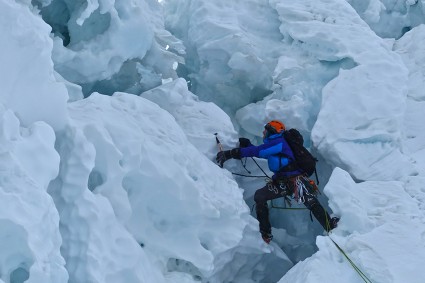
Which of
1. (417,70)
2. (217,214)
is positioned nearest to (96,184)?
(217,214)

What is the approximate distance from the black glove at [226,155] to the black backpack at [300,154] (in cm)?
57

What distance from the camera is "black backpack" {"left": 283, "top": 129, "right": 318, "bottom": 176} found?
574cm

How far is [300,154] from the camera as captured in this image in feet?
18.9

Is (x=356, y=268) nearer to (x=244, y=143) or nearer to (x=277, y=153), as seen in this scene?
(x=277, y=153)

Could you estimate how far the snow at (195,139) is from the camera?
382 cm

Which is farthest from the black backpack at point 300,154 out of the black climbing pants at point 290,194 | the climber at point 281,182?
the black climbing pants at point 290,194

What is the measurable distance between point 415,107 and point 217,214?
3898 millimetres

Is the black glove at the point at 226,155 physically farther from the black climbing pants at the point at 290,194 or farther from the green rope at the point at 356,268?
the green rope at the point at 356,268

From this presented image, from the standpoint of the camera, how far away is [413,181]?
595cm

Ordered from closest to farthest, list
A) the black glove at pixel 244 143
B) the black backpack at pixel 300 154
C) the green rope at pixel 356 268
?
the green rope at pixel 356 268, the black backpack at pixel 300 154, the black glove at pixel 244 143

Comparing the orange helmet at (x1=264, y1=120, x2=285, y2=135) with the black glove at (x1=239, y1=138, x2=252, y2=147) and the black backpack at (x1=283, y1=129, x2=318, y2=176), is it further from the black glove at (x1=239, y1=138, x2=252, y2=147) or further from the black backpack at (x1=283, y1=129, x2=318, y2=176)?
the black glove at (x1=239, y1=138, x2=252, y2=147)

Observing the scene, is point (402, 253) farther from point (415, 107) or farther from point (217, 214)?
point (415, 107)

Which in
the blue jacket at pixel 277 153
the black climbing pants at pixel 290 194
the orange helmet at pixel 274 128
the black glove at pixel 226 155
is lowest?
the black climbing pants at pixel 290 194

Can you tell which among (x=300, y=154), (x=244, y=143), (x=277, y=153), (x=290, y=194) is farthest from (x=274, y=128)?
(x=290, y=194)
